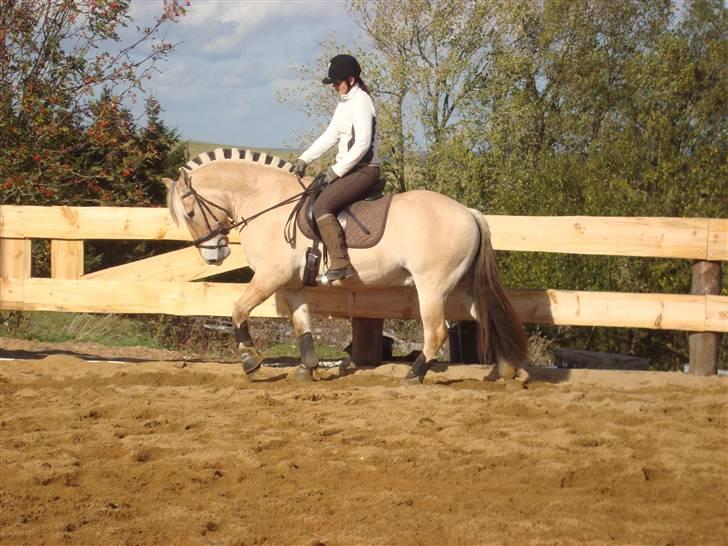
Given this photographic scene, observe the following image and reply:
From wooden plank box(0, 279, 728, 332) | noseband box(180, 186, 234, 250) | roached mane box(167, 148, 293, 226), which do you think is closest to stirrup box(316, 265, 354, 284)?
wooden plank box(0, 279, 728, 332)

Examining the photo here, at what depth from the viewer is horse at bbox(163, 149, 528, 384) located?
7.64 m

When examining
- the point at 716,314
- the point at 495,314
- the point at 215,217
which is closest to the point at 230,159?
the point at 215,217

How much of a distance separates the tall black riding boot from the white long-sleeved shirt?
16.4 inches

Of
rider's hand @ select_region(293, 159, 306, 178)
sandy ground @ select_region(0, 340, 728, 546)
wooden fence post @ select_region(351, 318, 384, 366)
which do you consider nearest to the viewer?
sandy ground @ select_region(0, 340, 728, 546)

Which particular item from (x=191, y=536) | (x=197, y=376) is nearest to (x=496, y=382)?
(x=197, y=376)

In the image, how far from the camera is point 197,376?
315 inches

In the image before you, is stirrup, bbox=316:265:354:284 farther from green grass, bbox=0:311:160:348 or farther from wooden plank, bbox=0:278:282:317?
green grass, bbox=0:311:160:348

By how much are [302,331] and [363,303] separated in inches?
31.0

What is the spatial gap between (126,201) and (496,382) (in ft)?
27.6

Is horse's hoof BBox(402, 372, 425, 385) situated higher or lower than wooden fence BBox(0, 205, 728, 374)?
lower

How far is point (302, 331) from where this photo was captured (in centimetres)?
812

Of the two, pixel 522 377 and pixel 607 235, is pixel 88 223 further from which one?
→ pixel 607 235

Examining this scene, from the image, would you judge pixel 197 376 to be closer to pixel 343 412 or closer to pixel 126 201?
pixel 343 412

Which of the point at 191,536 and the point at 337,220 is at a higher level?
the point at 337,220
